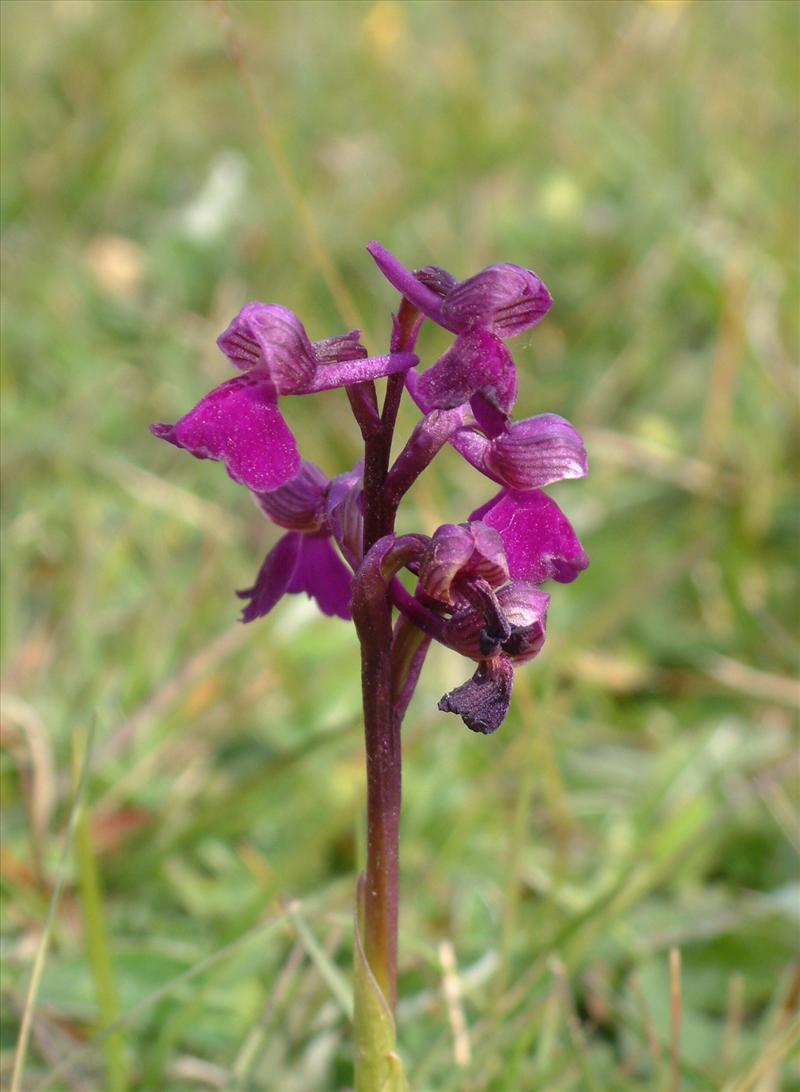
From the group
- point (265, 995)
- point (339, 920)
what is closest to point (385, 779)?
point (339, 920)

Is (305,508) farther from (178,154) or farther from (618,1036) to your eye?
(178,154)

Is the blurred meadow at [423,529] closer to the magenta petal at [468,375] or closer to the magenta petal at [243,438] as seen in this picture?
the magenta petal at [243,438]

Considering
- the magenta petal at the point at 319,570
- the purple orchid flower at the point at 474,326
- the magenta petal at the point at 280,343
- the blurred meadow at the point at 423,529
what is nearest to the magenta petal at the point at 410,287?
the purple orchid flower at the point at 474,326

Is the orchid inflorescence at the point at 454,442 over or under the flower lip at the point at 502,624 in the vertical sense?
over

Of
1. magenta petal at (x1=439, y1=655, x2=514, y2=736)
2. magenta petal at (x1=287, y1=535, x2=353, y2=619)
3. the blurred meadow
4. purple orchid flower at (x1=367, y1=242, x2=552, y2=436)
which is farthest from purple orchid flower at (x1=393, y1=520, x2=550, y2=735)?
the blurred meadow

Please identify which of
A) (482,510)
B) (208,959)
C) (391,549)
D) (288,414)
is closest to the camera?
(391,549)

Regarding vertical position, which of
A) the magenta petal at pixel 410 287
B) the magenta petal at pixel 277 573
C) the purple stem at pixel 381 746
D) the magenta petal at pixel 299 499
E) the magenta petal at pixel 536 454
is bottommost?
the purple stem at pixel 381 746

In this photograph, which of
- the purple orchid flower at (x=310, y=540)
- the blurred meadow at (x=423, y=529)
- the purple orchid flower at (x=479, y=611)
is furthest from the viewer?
the blurred meadow at (x=423, y=529)

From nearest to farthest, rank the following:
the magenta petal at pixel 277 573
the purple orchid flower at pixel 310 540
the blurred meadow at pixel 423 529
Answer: the purple orchid flower at pixel 310 540 → the magenta petal at pixel 277 573 → the blurred meadow at pixel 423 529
